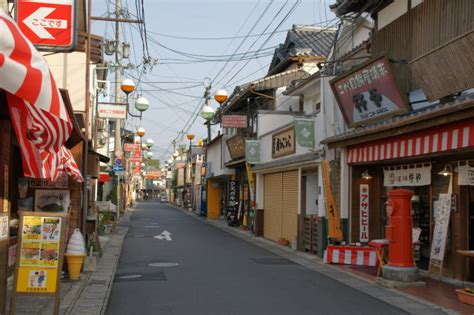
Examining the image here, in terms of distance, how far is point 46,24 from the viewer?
8609 millimetres

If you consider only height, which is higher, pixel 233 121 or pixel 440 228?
pixel 233 121

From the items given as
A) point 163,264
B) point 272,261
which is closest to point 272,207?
point 272,261

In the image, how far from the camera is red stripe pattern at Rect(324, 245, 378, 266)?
14758 millimetres

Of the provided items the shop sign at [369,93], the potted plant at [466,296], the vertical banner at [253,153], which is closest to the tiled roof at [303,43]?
the vertical banner at [253,153]

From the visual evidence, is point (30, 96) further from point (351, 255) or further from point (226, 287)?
A: point (351, 255)

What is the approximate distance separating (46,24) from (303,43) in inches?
881

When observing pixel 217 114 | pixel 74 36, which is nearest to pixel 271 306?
pixel 74 36

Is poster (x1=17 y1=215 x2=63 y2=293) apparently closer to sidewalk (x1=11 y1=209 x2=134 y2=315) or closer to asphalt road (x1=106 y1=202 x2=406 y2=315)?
sidewalk (x1=11 y1=209 x2=134 y2=315)

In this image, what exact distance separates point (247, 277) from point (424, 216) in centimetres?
513

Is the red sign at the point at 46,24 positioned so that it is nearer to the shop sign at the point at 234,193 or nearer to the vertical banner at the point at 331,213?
the vertical banner at the point at 331,213

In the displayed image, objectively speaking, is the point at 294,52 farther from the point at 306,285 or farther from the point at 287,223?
the point at 306,285

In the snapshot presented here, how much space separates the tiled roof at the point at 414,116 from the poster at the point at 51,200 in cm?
763

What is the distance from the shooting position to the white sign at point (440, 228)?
40.1 ft

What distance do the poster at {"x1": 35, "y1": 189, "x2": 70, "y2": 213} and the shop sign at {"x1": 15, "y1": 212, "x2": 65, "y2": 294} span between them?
4.77 m
